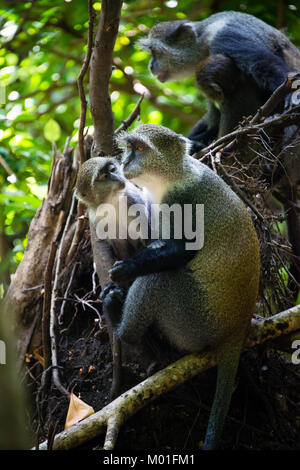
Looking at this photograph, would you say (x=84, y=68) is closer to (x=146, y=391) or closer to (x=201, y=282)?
(x=201, y=282)

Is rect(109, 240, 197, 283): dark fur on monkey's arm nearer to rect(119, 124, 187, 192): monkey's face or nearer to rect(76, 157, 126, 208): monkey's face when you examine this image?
rect(119, 124, 187, 192): monkey's face

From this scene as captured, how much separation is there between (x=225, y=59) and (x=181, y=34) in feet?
4.60

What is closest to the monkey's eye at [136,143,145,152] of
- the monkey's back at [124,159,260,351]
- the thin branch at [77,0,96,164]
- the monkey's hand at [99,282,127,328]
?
the monkey's back at [124,159,260,351]

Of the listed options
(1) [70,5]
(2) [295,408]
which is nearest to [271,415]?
(2) [295,408]

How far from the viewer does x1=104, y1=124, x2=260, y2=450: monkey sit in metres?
3.21

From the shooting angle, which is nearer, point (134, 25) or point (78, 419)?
point (78, 419)

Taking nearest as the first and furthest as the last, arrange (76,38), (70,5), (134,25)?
(70,5), (76,38), (134,25)

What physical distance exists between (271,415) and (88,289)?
1.95 metres

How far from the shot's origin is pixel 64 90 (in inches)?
333

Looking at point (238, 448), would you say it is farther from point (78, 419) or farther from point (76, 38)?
point (76, 38)

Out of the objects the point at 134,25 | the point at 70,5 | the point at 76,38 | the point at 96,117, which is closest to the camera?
the point at 96,117

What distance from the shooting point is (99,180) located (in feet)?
13.1

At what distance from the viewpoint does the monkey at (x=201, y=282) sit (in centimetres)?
321

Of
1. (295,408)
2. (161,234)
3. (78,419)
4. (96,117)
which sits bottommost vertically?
(295,408)
